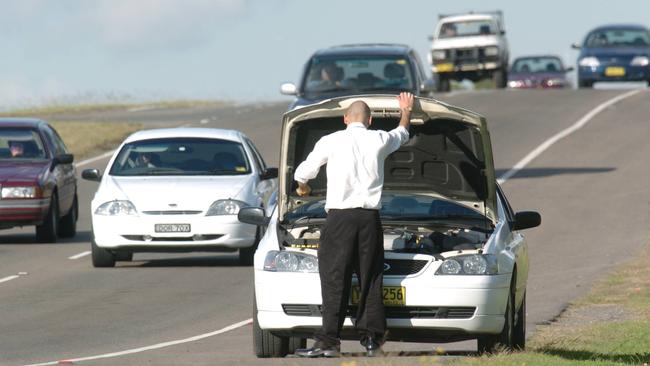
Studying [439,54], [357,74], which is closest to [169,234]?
[357,74]

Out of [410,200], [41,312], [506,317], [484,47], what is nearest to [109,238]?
[41,312]

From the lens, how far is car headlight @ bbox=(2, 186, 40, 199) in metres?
23.8

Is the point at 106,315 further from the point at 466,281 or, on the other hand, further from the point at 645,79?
the point at 645,79

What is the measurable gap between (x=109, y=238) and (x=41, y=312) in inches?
157

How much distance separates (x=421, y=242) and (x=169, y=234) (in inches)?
344

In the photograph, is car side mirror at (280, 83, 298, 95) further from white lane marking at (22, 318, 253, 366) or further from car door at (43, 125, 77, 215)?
white lane marking at (22, 318, 253, 366)

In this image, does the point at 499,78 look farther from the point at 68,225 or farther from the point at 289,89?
the point at 68,225

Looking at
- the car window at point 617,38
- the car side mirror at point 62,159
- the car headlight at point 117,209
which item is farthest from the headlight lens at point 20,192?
the car window at point 617,38

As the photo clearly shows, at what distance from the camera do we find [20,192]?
23.9 m

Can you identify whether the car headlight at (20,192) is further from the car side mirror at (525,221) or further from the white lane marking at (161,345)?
the car side mirror at (525,221)

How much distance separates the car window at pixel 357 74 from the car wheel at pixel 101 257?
5.42 m

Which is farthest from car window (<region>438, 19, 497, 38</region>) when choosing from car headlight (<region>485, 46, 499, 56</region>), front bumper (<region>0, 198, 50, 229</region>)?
front bumper (<region>0, 198, 50, 229</region>)

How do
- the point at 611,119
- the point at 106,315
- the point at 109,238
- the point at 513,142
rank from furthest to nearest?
the point at 611,119 < the point at 513,142 < the point at 109,238 < the point at 106,315

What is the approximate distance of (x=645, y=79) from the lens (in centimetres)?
5166
